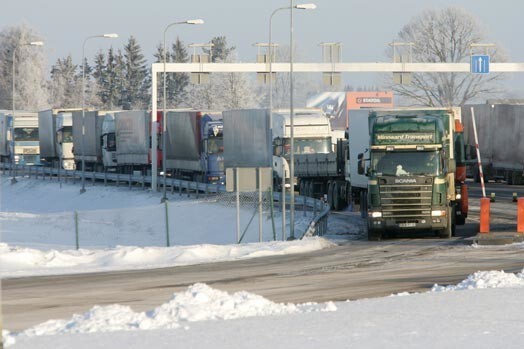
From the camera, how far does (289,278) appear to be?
24.4 meters

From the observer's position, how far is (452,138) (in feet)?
116

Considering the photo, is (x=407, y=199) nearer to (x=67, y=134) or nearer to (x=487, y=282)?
(x=487, y=282)

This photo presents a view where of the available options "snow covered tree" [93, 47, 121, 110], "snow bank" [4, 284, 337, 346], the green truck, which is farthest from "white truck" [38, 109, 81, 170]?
"snow covered tree" [93, 47, 121, 110]

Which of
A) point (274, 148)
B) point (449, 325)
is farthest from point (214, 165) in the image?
point (449, 325)

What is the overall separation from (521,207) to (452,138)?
3.65m

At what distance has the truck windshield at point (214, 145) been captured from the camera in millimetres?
59344

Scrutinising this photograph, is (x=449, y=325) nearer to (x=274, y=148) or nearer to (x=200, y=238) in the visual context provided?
(x=200, y=238)

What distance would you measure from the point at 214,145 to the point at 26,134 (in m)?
32.5

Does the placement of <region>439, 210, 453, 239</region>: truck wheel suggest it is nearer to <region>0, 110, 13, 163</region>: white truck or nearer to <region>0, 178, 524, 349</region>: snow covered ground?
<region>0, 178, 524, 349</region>: snow covered ground

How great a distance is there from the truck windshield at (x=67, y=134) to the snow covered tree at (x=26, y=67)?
2575 inches

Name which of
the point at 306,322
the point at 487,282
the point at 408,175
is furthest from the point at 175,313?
the point at 408,175

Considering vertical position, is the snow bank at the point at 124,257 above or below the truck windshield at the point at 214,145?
below

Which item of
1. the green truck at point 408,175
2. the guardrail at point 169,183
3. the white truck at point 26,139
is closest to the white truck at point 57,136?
the white truck at point 26,139

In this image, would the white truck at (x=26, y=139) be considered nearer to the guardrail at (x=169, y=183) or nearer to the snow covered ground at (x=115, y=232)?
the guardrail at (x=169, y=183)
